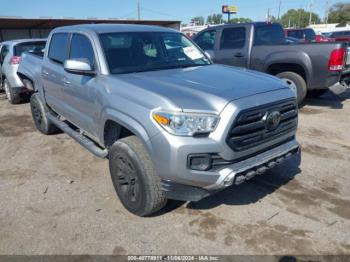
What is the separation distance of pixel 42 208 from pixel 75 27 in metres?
2.43

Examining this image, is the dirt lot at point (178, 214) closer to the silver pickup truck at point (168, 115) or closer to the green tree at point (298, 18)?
the silver pickup truck at point (168, 115)

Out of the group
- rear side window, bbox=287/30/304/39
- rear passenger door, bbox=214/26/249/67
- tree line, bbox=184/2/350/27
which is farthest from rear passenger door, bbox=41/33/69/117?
Result: tree line, bbox=184/2/350/27

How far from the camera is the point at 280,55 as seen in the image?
7.08 m

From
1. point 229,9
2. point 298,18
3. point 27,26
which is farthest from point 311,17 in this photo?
point 27,26

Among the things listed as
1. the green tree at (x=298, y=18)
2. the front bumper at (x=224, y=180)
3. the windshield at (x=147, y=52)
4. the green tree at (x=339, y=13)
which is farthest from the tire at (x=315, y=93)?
the green tree at (x=298, y=18)

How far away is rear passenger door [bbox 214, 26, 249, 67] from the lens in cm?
777

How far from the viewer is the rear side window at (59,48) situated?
470cm

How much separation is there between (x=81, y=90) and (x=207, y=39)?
18.0 feet

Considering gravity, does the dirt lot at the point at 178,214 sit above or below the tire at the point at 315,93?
below

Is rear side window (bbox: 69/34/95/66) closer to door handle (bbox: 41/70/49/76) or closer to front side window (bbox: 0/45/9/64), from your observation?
door handle (bbox: 41/70/49/76)

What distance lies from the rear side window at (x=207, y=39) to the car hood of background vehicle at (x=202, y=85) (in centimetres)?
491

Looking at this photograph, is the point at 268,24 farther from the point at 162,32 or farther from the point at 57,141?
the point at 57,141

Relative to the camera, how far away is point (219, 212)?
341 centimetres

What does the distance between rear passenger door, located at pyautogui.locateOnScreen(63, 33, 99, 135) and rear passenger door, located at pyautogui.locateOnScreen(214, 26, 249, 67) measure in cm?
450
